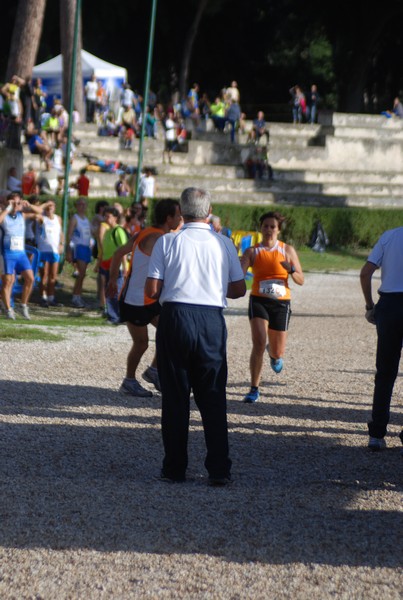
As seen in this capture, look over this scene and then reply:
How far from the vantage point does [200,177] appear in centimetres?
3709

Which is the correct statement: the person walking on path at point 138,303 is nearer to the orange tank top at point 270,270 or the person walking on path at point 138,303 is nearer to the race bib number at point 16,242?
the orange tank top at point 270,270

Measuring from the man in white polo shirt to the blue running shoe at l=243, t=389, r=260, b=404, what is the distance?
3.23 meters

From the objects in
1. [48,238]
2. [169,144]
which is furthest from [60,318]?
[169,144]

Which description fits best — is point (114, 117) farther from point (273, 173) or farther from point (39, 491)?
point (39, 491)

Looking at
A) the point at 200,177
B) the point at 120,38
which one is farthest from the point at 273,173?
the point at 120,38

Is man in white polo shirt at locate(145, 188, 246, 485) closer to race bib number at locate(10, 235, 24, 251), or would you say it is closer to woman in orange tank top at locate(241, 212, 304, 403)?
woman in orange tank top at locate(241, 212, 304, 403)

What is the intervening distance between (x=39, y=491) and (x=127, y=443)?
1655 millimetres

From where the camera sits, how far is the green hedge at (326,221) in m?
30.7

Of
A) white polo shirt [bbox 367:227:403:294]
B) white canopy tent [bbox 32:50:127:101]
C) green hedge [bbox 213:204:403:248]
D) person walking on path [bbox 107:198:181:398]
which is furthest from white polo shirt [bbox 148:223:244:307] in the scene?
white canopy tent [bbox 32:50:127:101]

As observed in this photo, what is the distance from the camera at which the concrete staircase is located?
36062mm

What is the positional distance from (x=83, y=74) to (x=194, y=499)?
34.4 m

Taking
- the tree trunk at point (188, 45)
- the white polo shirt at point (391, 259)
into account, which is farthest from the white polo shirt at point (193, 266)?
the tree trunk at point (188, 45)

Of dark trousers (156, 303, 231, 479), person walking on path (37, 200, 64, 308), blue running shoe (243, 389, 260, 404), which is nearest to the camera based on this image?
dark trousers (156, 303, 231, 479)

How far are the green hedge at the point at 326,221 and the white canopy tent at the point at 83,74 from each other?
33.1ft
